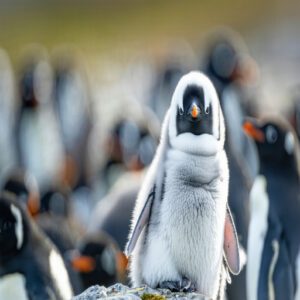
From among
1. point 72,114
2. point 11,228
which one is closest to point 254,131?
point 11,228

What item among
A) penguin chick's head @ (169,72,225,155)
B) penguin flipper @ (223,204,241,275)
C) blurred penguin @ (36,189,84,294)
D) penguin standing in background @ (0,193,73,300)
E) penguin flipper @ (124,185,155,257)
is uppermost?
penguin chick's head @ (169,72,225,155)

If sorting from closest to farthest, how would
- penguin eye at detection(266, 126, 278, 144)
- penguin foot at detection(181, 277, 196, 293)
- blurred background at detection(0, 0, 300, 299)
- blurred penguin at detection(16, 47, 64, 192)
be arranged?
penguin foot at detection(181, 277, 196, 293) < penguin eye at detection(266, 126, 278, 144) < blurred background at detection(0, 0, 300, 299) < blurred penguin at detection(16, 47, 64, 192)

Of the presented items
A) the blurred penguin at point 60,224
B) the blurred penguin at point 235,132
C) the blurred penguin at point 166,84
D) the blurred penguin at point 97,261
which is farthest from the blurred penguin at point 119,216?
the blurred penguin at point 166,84

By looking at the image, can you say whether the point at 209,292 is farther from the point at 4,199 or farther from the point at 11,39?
the point at 11,39

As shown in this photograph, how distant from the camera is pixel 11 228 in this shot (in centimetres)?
544

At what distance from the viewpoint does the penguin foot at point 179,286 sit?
446cm

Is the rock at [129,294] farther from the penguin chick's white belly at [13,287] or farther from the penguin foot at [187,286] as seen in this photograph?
the penguin chick's white belly at [13,287]

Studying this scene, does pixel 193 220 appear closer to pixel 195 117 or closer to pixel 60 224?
pixel 195 117

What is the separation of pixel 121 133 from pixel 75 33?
21.3 metres

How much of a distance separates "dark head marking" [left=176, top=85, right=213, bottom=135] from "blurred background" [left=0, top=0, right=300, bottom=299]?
2.00 metres

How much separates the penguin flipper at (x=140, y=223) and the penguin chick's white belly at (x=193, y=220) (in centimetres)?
5

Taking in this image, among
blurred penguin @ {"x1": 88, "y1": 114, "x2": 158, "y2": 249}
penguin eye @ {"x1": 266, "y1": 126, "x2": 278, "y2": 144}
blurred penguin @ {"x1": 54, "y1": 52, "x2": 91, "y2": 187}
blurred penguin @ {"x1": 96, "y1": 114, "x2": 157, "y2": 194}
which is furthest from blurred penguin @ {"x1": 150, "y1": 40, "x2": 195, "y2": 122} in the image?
penguin eye @ {"x1": 266, "y1": 126, "x2": 278, "y2": 144}

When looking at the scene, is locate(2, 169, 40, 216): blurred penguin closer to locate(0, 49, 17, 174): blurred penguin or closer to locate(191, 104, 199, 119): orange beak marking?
locate(0, 49, 17, 174): blurred penguin

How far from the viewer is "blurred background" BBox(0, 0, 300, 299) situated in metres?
8.02
